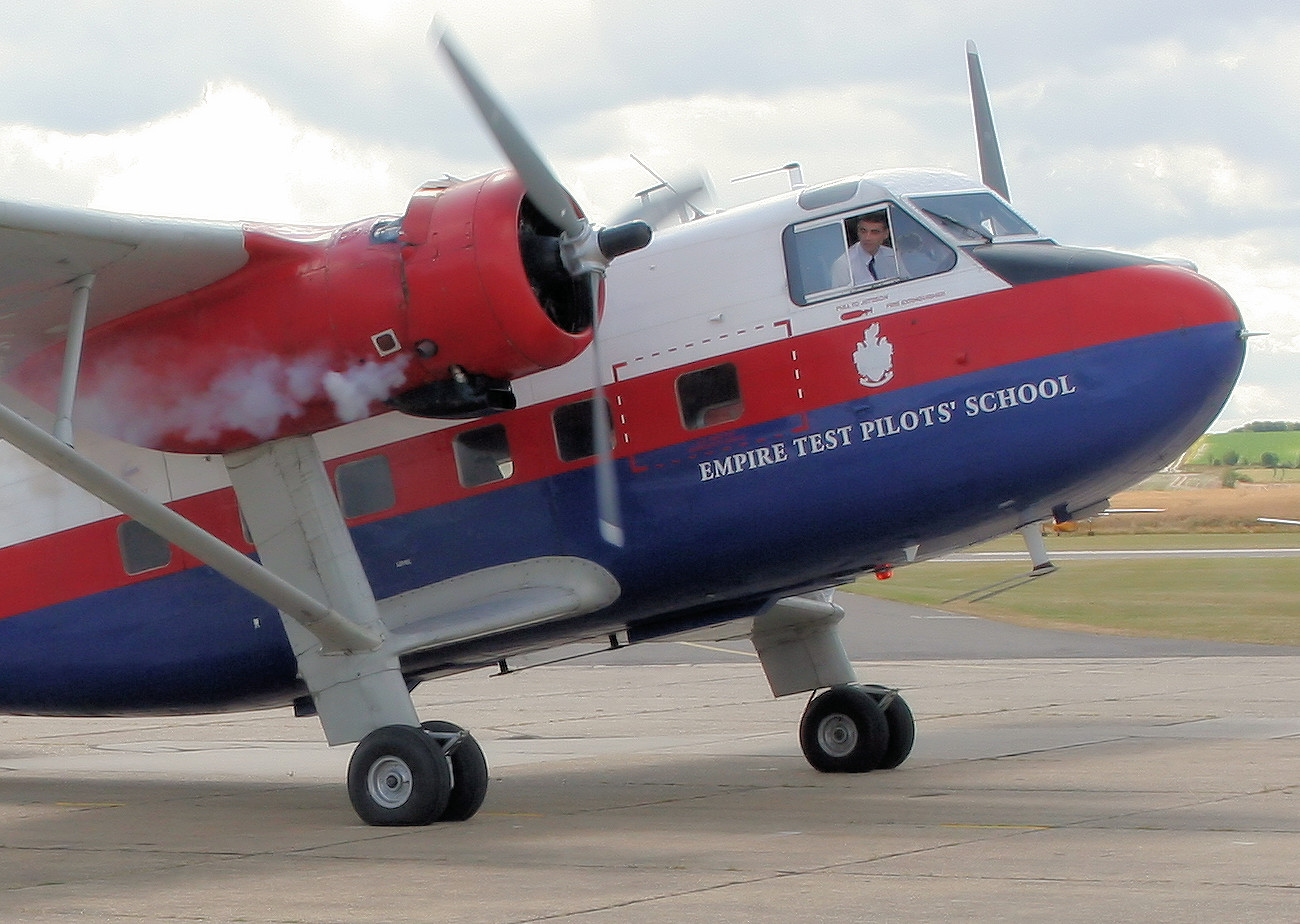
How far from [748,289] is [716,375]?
70cm

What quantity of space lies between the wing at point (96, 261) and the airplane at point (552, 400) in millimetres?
26

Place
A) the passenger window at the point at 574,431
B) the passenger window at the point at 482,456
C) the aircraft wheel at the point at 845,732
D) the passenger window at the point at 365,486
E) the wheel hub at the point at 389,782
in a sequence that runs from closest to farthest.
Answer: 1. the wheel hub at the point at 389,782
2. the passenger window at the point at 574,431
3. the passenger window at the point at 482,456
4. the passenger window at the point at 365,486
5. the aircraft wheel at the point at 845,732

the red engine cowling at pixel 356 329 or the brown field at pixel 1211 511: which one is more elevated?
the brown field at pixel 1211 511

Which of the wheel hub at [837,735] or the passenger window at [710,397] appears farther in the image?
the wheel hub at [837,735]

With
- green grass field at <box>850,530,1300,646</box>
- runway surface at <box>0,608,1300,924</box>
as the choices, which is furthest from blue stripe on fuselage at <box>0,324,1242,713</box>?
green grass field at <box>850,530,1300,646</box>

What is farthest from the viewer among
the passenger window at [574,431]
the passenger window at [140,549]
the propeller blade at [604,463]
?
the passenger window at [140,549]

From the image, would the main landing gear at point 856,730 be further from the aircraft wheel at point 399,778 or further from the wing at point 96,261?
the wing at point 96,261

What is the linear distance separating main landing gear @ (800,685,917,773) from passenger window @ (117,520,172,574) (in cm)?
602

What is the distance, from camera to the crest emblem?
38.6ft

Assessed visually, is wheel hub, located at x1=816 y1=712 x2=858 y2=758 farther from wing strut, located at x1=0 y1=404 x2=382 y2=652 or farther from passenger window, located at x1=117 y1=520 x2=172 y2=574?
passenger window, located at x1=117 y1=520 x2=172 y2=574

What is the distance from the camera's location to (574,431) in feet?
40.8

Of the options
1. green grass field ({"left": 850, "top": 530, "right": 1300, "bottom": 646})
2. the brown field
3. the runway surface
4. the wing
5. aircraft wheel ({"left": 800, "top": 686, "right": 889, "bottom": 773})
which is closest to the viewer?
the runway surface

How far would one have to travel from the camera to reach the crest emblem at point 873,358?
11.8 m

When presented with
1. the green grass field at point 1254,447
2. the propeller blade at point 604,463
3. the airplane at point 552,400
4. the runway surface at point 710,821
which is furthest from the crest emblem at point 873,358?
the green grass field at point 1254,447
